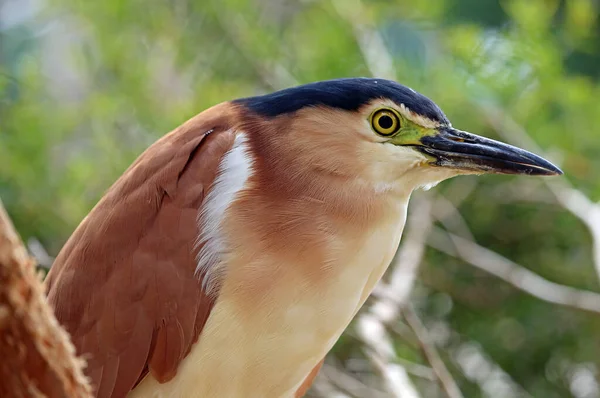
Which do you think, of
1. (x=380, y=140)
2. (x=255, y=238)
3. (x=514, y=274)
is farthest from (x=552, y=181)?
(x=255, y=238)

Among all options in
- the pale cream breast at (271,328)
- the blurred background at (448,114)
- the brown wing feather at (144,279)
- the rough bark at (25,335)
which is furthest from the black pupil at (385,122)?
the blurred background at (448,114)

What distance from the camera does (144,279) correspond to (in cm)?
123

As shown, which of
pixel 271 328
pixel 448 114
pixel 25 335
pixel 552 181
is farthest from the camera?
pixel 448 114

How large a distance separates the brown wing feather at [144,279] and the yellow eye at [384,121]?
249mm

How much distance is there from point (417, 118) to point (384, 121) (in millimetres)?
57

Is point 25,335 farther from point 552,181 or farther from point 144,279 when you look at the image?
point 552,181

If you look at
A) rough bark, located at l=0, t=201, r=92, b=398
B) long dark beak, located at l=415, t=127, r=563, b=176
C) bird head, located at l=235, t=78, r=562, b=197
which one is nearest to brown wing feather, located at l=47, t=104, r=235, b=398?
bird head, located at l=235, t=78, r=562, b=197

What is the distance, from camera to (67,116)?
2.79 m

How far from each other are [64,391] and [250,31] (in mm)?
2263

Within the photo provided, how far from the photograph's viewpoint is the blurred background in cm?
248

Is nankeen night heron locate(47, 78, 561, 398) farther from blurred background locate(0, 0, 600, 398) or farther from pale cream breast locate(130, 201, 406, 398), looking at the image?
blurred background locate(0, 0, 600, 398)

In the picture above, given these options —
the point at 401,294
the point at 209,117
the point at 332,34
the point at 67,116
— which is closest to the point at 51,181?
the point at 67,116

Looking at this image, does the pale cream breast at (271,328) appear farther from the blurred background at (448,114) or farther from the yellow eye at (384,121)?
the blurred background at (448,114)

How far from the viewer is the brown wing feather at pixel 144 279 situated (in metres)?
1.22
